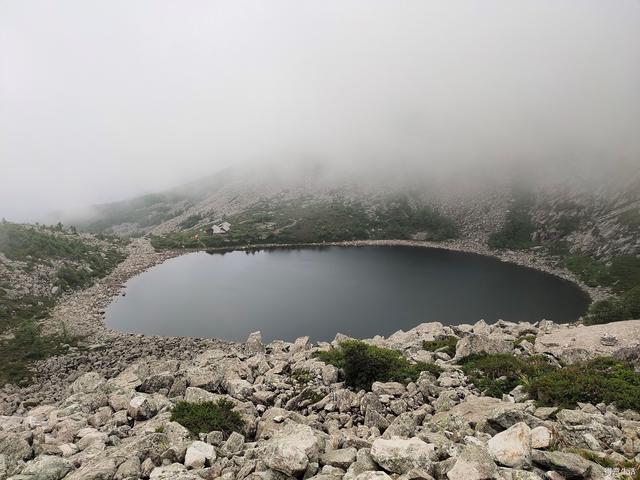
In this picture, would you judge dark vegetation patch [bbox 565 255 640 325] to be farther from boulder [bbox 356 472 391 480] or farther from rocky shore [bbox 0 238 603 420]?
boulder [bbox 356 472 391 480]

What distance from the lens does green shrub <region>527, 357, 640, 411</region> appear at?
16.4 metres

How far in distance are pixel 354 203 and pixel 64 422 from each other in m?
166

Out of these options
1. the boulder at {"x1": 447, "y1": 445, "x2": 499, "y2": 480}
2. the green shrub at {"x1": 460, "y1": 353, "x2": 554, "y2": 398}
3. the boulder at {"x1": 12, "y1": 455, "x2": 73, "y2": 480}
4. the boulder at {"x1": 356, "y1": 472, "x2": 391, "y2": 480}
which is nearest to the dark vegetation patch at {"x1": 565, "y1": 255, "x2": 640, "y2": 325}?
the green shrub at {"x1": 460, "y1": 353, "x2": 554, "y2": 398}

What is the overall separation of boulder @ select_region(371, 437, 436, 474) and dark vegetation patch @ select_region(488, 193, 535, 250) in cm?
13077

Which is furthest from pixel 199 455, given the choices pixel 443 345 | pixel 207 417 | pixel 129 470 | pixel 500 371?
pixel 443 345

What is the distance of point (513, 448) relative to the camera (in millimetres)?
10508

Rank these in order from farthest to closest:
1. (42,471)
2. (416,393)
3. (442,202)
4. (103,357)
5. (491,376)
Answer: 1. (442,202)
2. (103,357)
3. (491,376)
4. (416,393)
5. (42,471)

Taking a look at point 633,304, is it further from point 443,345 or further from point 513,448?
point 513,448

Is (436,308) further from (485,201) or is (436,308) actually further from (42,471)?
(485,201)

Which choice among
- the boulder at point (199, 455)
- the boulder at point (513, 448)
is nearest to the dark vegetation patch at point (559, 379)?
the boulder at point (513, 448)

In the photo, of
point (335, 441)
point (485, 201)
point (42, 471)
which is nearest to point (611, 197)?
point (485, 201)

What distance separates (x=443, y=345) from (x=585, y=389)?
1281 centimetres

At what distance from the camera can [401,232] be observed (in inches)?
6004

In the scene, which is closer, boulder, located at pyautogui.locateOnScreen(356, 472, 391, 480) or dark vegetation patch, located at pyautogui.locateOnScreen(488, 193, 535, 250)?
boulder, located at pyautogui.locateOnScreen(356, 472, 391, 480)
